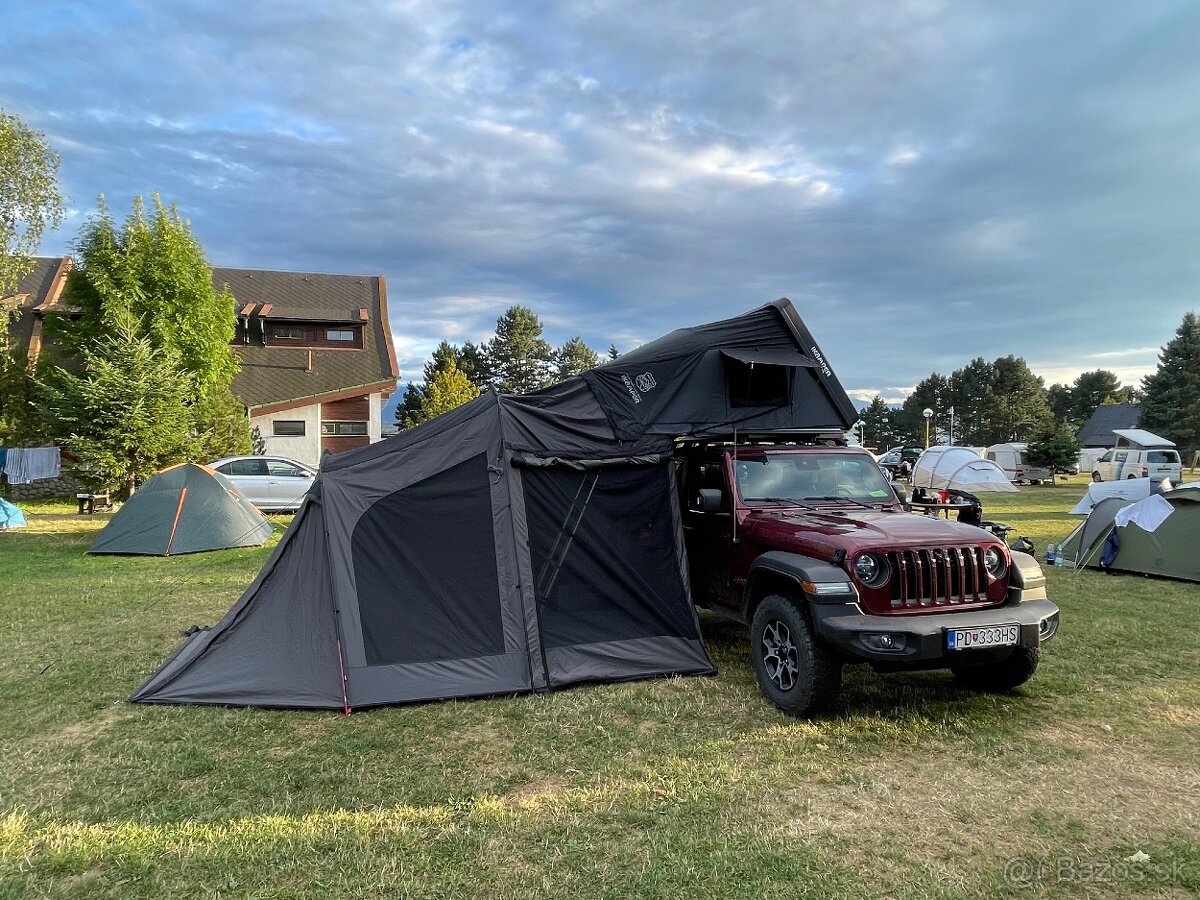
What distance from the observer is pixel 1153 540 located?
34.3ft

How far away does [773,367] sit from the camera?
7.14 meters

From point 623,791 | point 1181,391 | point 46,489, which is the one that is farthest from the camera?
point 1181,391

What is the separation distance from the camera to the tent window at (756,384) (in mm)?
7066

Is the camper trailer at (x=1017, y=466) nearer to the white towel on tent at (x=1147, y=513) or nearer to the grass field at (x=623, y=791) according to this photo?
the white towel on tent at (x=1147, y=513)

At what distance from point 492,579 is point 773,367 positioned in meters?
3.39

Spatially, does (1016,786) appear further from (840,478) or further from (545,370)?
(545,370)

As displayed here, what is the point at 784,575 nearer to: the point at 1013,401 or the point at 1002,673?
the point at 1002,673

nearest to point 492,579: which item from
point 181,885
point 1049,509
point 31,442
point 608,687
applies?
point 608,687

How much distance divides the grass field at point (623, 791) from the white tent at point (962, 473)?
23340 millimetres

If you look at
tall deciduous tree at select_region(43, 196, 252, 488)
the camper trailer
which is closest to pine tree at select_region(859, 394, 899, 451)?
the camper trailer

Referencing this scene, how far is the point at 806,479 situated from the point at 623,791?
3.49 m

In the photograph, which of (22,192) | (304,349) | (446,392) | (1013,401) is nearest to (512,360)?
(446,392)

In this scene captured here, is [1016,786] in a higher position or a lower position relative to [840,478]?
lower

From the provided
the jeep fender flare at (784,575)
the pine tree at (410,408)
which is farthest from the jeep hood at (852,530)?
the pine tree at (410,408)
